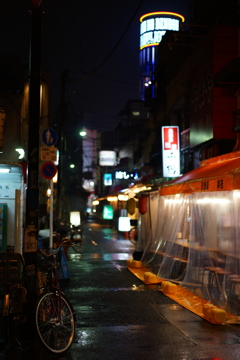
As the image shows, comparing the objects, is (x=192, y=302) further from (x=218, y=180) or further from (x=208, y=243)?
(x=218, y=180)

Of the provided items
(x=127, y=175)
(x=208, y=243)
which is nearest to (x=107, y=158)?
(x=127, y=175)

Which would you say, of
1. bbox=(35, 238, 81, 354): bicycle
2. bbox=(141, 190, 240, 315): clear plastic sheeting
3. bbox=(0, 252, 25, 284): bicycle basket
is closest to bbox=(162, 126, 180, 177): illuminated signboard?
bbox=(141, 190, 240, 315): clear plastic sheeting

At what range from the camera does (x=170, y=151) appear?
19891mm

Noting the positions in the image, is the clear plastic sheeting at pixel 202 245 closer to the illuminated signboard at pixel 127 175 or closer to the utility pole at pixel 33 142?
the utility pole at pixel 33 142

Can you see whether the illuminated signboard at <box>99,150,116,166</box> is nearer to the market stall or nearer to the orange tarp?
the market stall

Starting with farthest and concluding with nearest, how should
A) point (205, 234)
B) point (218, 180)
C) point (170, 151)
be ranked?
point (170, 151), point (205, 234), point (218, 180)

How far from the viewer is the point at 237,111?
14.7 metres

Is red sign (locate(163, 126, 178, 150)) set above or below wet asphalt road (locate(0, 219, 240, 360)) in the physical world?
above

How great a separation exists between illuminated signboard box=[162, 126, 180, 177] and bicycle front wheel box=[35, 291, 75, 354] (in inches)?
551

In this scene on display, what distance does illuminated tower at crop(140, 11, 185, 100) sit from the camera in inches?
1406

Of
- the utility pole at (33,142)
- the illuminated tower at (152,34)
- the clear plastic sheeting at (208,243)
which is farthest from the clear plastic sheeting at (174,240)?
the illuminated tower at (152,34)

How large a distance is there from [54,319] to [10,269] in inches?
43.2

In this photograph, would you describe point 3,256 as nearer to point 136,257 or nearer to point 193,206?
point 193,206

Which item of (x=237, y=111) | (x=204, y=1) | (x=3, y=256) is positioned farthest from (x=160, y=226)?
(x=204, y=1)
